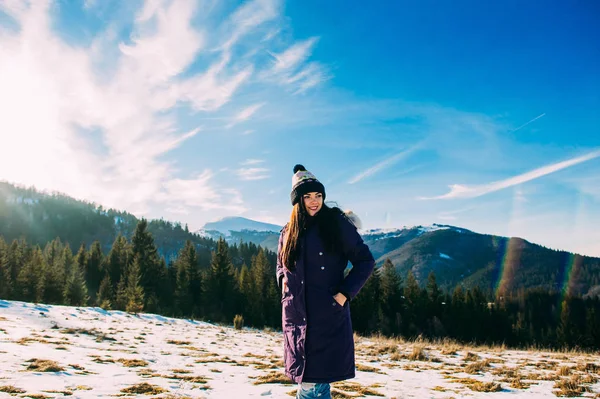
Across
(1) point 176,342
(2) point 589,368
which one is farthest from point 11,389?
(2) point 589,368

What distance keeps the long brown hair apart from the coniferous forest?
38.2 metres

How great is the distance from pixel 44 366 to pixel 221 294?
4733 cm

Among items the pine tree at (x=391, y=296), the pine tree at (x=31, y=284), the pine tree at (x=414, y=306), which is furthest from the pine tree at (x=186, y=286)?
the pine tree at (x=414, y=306)

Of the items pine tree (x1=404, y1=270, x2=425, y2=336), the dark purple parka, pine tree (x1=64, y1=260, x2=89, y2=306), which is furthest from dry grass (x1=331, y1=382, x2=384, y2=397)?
pine tree (x1=404, y1=270, x2=425, y2=336)

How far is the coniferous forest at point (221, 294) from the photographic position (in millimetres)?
46875

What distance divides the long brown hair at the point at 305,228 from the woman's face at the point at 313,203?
5cm

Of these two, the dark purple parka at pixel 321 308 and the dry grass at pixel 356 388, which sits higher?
the dark purple parka at pixel 321 308

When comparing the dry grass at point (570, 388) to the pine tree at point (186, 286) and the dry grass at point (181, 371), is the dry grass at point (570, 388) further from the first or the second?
the pine tree at point (186, 286)

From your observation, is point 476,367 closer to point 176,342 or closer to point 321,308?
point 321,308

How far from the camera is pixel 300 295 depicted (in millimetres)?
3971

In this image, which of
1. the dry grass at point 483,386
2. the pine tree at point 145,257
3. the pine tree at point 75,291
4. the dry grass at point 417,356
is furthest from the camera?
the pine tree at point 145,257

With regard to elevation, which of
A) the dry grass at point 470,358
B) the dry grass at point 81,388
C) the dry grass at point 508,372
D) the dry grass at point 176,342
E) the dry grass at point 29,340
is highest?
the dry grass at point 81,388

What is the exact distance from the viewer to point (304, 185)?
170 inches

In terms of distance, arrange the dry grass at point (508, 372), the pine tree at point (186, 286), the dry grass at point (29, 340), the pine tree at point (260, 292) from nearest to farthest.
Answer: the dry grass at point (508, 372), the dry grass at point (29, 340), the pine tree at point (186, 286), the pine tree at point (260, 292)
